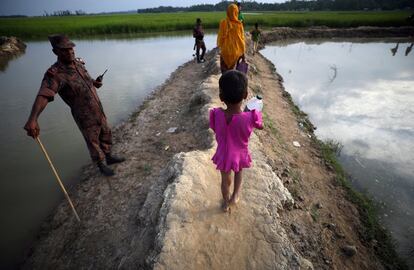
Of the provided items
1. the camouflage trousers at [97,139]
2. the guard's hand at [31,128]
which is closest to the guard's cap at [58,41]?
the guard's hand at [31,128]

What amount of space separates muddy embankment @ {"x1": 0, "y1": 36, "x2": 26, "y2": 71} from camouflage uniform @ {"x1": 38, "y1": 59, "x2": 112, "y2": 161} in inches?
464

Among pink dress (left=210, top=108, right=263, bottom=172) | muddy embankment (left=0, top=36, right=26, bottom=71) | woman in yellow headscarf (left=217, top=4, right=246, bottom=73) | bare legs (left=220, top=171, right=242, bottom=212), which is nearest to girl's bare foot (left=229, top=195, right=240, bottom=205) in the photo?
bare legs (left=220, top=171, right=242, bottom=212)

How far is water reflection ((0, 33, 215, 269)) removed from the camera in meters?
3.19

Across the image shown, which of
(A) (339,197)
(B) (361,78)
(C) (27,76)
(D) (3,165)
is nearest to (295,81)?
(B) (361,78)

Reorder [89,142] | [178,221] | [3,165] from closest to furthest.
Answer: [178,221] → [89,142] → [3,165]

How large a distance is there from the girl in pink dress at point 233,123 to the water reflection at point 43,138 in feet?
8.54

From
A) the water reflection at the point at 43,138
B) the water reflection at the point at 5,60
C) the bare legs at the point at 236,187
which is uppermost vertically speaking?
the bare legs at the point at 236,187

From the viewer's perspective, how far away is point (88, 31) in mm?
22969

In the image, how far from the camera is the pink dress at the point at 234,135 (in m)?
1.89

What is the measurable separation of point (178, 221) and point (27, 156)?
3638 mm

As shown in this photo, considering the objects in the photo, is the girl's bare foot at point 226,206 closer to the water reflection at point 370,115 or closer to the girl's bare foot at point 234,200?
the girl's bare foot at point 234,200

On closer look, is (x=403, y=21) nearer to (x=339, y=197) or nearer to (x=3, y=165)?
(x=339, y=197)

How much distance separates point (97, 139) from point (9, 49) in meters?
15.8

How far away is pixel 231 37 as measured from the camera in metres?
4.62
